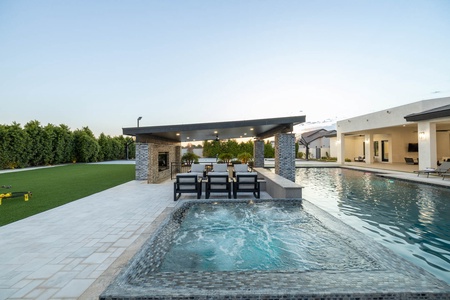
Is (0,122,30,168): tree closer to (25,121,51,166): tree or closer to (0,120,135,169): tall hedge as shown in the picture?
(0,120,135,169): tall hedge

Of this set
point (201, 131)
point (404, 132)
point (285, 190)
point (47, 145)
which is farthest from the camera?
point (47, 145)

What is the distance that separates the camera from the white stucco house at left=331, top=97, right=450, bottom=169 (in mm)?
13836

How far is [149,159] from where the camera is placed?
37.4ft

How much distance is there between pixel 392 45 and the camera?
47.0 ft

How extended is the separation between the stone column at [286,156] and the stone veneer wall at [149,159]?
21.9 ft

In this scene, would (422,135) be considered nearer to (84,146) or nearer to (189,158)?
(189,158)

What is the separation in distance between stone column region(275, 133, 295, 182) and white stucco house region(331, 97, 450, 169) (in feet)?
29.3

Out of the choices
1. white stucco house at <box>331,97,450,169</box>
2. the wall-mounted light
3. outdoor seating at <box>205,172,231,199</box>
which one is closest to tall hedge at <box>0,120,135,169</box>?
outdoor seating at <box>205,172,231,199</box>

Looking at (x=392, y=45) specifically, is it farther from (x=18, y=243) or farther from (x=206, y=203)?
(x=18, y=243)

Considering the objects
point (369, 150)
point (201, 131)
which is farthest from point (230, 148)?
point (201, 131)

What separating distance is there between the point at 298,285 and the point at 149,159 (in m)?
10.2

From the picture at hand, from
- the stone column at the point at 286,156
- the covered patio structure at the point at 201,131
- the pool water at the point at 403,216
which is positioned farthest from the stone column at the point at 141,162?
the pool water at the point at 403,216

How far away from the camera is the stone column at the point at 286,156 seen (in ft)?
36.6

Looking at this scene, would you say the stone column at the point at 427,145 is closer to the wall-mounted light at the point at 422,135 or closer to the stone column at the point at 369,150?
the wall-mounted light at the point at 422,135
